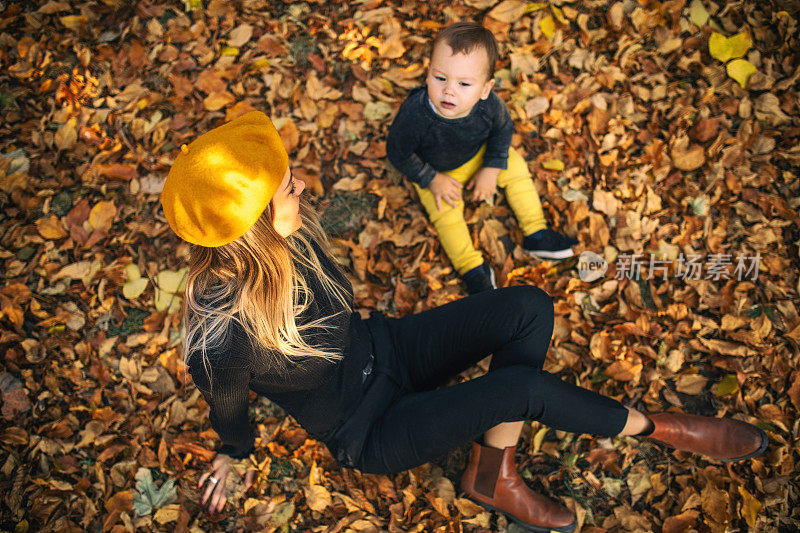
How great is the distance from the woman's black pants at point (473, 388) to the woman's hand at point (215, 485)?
2.73 ft

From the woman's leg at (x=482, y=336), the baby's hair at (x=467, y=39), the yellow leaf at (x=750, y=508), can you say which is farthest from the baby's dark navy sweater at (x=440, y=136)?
the yellow leaf at (x=750, y=508)

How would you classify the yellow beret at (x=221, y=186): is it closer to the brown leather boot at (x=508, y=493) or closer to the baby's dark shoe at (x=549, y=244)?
the brown leather boot at (x=508, y=493)

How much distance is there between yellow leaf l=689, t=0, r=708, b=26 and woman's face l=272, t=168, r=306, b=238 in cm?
302

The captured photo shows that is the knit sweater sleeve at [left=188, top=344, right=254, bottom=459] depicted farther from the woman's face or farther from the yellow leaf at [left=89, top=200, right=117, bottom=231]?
the yellow leaf at [left=89, top=200, right=117, bottom=231]

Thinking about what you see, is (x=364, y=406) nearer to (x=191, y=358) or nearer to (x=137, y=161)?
(x=191, y=358)

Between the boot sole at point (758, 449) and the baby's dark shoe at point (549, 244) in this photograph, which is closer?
the boot sole at point (758, 449)

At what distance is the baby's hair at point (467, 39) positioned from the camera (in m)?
2.11

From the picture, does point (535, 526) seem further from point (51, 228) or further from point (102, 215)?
point (51, 228)

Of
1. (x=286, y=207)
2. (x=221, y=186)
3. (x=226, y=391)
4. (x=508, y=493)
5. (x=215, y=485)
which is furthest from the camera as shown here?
(x=215, y=485)

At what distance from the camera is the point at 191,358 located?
163 cm

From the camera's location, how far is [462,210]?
9.49 feet

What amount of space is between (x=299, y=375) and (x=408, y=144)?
54.1 inches

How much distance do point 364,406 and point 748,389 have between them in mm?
2080

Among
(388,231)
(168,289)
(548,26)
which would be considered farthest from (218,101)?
(548,26)
